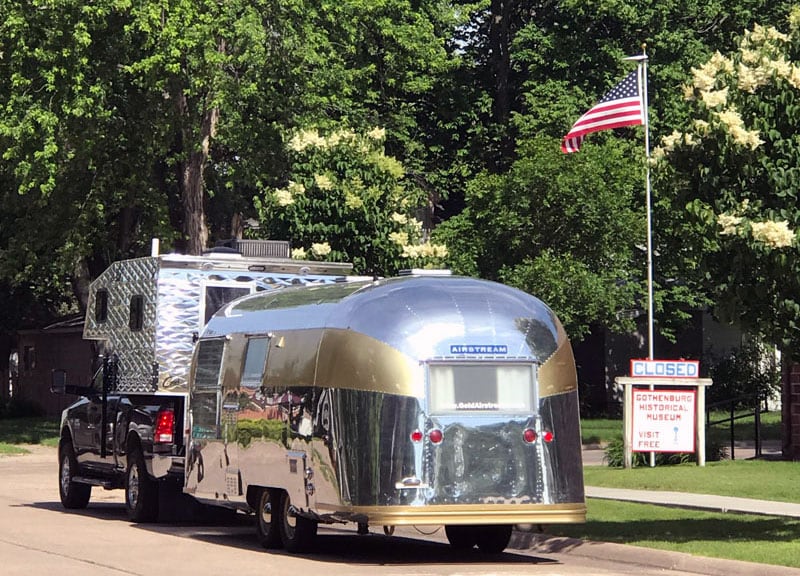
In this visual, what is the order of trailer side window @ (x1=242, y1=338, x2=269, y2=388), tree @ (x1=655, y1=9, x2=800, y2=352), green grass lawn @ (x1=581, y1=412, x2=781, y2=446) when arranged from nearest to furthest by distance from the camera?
tree @ (x1=655, y1=9, x2=800, y2=352) < trailer side window @ (x1=242, y1=338, x2=269, y2=388) < green grass lawn @ (x1=581, y1=412, x2=781, y2=446)

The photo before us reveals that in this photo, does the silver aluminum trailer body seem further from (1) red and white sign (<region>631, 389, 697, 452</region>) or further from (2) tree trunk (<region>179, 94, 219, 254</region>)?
(2) tree trunk (<region>179, 94, 219, 254</region>)

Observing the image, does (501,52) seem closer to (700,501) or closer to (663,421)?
(663,421)

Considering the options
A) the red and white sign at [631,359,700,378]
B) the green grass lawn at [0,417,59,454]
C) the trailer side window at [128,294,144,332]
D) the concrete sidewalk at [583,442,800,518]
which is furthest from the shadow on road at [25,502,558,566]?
the green grass lawn at [0,417,59,454]

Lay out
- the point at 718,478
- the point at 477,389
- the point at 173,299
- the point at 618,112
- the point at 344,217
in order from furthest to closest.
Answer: the point at 618,112 → the point at 344,217 → the point at 718,478 → the point at 173,299 → the point at 477,389

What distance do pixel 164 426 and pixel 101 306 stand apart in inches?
130

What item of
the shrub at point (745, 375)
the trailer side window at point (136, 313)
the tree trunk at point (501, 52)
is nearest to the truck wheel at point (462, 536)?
the trailer side window at point (136, 313)

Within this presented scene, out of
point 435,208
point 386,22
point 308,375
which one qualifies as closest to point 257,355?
point 308,375

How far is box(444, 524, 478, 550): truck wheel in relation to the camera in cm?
1803

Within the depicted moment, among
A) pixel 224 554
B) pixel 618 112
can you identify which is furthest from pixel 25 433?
pixel 224 554

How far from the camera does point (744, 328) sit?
58.3 ft

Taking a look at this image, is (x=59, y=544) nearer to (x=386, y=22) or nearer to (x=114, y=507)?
(x=114, y=507)

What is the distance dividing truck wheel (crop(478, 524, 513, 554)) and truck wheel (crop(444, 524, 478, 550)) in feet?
0.43

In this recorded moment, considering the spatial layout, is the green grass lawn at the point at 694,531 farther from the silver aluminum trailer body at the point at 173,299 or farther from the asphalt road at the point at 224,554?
the silver aluminum trailer body at the point at 173,299

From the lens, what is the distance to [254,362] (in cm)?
1855
